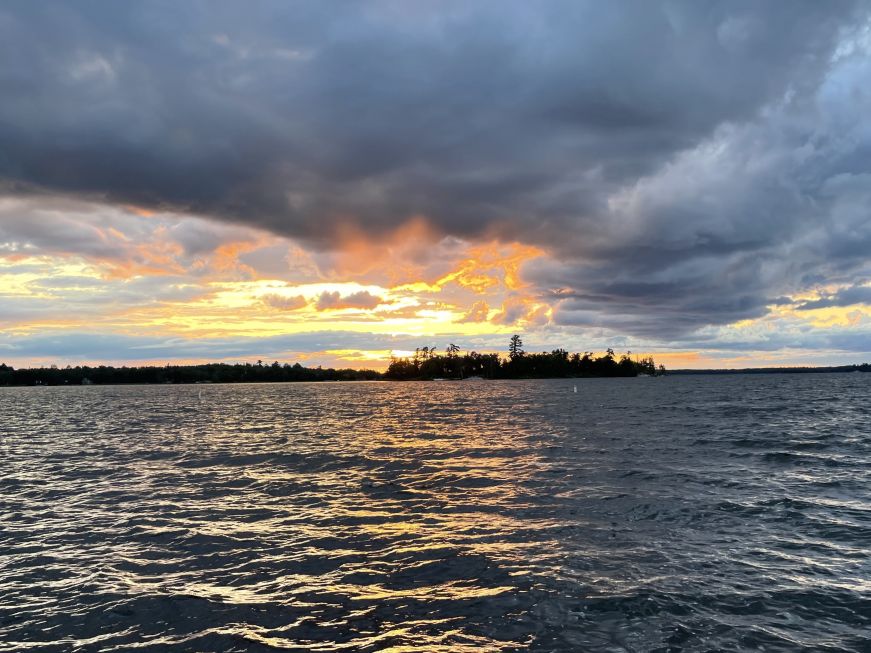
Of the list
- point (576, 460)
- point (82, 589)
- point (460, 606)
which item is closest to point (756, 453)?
point (576, 460)

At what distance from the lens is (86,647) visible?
11641 mm

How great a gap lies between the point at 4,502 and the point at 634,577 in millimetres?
28301

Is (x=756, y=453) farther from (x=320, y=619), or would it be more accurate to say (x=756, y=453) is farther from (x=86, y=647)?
(x=86, y=647)

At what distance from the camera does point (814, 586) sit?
1426 cm

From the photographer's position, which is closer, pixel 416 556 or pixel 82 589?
pixel 82 589

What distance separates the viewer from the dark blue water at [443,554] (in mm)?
12039

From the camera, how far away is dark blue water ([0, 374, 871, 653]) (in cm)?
1204

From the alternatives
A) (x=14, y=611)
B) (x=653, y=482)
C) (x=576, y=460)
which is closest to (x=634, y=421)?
(x=576, y=460)

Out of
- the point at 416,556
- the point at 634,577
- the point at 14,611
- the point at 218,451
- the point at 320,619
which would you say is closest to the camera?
the point at 320,619

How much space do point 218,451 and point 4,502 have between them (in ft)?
56.7

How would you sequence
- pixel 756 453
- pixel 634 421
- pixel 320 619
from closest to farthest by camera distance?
1. pixel 320 619
2. pixel 756 453
3. pixel 634 421

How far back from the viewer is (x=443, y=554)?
16.9 meters

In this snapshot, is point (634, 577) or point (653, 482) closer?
point (634, 577)

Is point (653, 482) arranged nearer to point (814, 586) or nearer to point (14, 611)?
point (814, 586)
